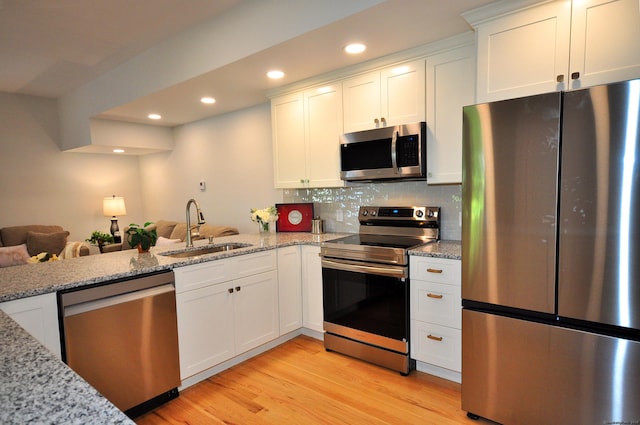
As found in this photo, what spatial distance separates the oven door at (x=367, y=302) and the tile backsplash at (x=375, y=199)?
0.68 metres

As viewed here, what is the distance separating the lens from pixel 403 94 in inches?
104

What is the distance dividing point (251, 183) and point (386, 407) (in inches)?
114

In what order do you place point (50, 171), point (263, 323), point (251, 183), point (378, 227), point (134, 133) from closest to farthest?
point (263, 323), point (378, 227), point (251, 183), point (134, 133), point (50, 171)

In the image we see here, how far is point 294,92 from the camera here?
3.31m

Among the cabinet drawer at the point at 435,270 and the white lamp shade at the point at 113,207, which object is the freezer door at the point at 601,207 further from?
the white lamp shade at the point at 113,207

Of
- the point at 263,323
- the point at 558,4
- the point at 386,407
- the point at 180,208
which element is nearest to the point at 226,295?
the point at 263,323

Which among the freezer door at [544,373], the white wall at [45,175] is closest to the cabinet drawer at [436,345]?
the freezer door at [544,373]

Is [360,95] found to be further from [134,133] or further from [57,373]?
[134,133]

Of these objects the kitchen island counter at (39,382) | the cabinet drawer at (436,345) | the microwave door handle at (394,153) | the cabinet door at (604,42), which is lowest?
the cabinet drawer at (436,345)

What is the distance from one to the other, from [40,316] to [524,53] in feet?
9.16

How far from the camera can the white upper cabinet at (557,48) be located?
5.46ft

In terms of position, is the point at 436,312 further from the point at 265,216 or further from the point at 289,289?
the point at 265,216

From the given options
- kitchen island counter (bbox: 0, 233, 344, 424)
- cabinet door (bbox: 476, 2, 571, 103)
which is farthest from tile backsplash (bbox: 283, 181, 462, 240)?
kitchen island counter (bbox: 0, 233, 344, 424)

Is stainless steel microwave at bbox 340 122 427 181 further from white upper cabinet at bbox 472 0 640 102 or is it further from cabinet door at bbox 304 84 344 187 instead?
white upper cabinet at bbox 472 0 640 102
